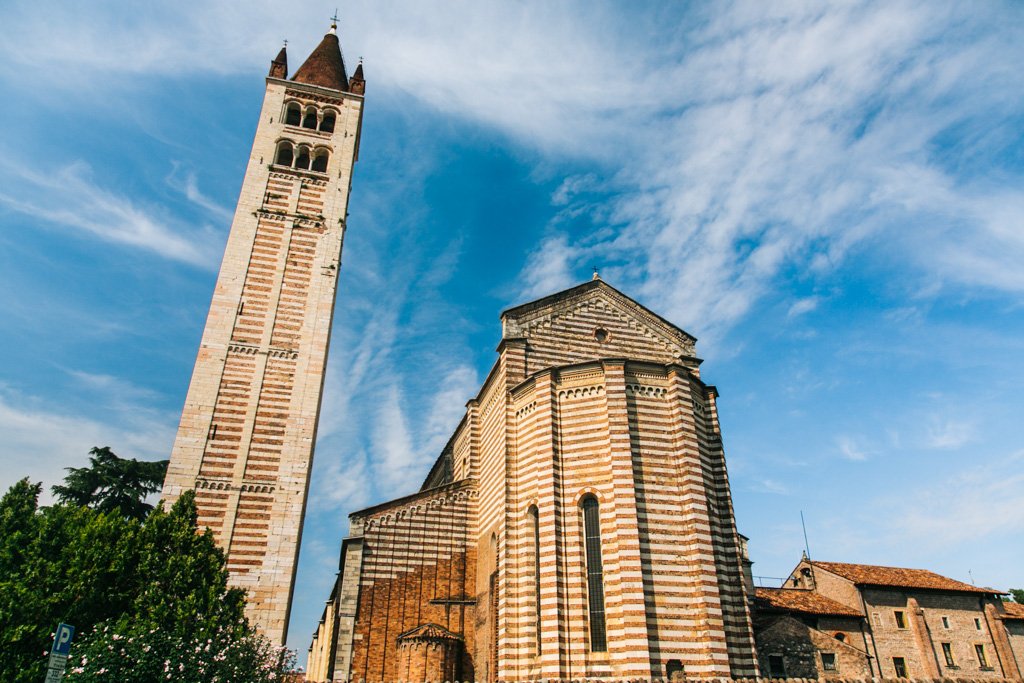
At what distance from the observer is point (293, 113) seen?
82.3ft

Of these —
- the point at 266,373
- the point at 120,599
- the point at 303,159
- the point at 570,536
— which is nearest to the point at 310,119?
the point at 303,159

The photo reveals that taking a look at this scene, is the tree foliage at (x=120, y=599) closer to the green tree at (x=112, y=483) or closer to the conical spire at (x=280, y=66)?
the green tree at (x=112, y=483)

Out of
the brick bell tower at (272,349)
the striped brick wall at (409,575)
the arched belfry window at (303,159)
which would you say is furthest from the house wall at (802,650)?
the arched belfry window at (303,159)

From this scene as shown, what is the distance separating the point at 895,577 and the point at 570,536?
887 inches

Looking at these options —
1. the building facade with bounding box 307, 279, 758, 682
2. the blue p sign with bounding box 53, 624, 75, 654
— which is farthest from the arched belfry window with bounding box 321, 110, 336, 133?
the blue p sign with bounding box 53, 624, 75, 654

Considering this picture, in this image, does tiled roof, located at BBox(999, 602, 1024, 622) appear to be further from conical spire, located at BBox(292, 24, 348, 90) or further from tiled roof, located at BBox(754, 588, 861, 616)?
conical spire, located at BBox(292, 24, 348, 90)

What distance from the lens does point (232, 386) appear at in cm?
1916

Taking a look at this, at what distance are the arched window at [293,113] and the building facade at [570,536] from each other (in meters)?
12.5

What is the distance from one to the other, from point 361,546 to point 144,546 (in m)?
6.60

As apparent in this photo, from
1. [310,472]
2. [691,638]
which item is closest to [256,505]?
[310,472]

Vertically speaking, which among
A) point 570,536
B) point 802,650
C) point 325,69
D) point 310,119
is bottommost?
point 802,650

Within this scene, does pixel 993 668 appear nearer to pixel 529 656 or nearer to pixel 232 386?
pixel 529 656

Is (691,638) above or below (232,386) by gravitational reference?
below

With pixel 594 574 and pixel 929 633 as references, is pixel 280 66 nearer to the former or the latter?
pixel 594 574
